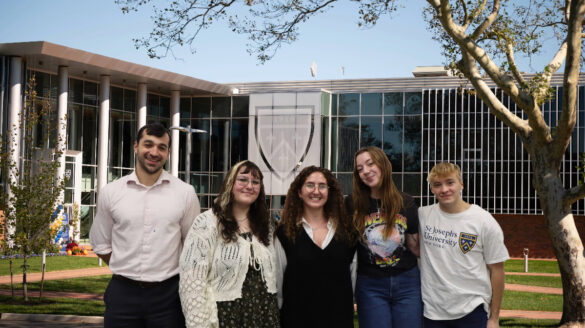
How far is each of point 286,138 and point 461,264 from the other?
33.1 metres

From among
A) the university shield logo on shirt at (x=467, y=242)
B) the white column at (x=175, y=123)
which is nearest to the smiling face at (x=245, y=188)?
the university shield logo on shirt at (x=467, y=242)

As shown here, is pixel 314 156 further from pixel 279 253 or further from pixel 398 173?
pixel 279 253

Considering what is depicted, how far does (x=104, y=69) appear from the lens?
3244cm

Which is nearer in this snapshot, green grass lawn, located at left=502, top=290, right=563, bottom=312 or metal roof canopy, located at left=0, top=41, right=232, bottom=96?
green grass lawn, located at left=502, top=290, right=563, bottom=312

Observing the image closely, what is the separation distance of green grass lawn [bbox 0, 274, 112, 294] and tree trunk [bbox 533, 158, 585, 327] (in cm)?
984

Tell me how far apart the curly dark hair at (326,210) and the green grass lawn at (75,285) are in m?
11.9

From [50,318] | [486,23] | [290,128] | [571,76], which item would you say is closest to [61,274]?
[50,318]

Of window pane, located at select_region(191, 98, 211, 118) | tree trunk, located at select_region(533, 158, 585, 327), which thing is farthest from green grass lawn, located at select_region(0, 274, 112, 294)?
window pane, located at select_region(191, 98, 211, 118)

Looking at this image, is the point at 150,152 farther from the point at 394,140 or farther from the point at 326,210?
the point at 394,140

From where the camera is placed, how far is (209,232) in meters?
4.41

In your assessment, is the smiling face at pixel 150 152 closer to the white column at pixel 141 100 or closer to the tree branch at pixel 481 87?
the tree branch at pixel 481 87

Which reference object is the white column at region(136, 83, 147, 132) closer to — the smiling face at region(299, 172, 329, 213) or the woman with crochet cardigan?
the smiling face at region(299, 172, 329, 213)

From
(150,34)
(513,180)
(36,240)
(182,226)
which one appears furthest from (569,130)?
(513,180)

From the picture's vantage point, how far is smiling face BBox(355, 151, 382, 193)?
5012mm
